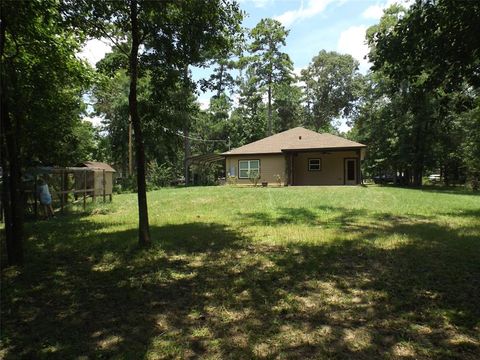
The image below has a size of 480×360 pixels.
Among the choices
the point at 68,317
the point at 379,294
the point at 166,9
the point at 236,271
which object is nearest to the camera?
the point at 68,317

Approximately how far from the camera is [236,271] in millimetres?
6371

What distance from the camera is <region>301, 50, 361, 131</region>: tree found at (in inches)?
2307

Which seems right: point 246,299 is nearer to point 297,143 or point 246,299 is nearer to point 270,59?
point 297,143

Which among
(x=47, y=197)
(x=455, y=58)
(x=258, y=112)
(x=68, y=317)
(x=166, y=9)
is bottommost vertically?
(x=68, y=317)

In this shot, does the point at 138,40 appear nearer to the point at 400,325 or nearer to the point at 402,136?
the point at 400,325

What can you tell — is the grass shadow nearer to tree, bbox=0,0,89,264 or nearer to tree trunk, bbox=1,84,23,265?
tree trunk, bbox=1,84,23,265

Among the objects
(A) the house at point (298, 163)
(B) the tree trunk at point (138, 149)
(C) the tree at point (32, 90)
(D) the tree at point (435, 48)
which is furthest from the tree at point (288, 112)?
(D) the tree at point (435, 48)

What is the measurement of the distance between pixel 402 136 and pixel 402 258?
29.8 m

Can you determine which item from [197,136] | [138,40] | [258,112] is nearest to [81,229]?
[138,40]

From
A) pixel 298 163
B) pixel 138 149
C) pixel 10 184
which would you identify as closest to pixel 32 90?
pixel 138 149

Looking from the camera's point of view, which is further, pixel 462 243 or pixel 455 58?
pixel 462 243

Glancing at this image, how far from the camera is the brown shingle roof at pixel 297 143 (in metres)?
28.5

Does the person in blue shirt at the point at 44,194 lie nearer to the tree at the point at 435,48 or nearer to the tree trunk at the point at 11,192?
the tree trunk at the point at 11,192

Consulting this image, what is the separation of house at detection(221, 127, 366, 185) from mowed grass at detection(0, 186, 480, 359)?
776 inches
